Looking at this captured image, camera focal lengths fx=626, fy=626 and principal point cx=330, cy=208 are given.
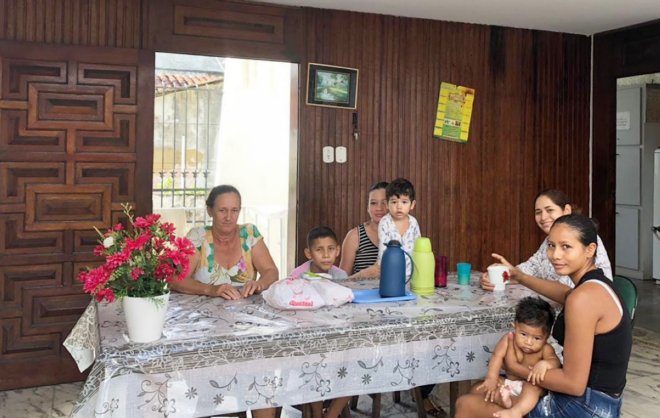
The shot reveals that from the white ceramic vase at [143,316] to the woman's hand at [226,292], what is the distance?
0.63m

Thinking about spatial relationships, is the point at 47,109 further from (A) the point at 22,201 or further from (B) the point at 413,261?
(B) the point at 413,261

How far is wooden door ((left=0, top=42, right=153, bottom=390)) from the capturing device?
3.67 meters

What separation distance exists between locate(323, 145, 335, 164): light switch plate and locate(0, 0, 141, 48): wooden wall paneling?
1417mm

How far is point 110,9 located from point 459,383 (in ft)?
9.74

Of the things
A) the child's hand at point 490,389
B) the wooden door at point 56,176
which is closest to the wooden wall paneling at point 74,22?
the wooden door at point 56,176

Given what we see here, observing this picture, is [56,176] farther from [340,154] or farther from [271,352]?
[271,352]

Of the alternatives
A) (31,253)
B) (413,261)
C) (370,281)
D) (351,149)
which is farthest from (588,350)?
(31,253)

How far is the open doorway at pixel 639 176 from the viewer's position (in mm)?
7152

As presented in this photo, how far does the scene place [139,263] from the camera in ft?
6.33

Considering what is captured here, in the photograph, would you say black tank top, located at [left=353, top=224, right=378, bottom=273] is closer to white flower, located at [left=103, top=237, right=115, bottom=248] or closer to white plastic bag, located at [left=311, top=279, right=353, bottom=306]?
white plastic bag, located at [left=311, top=279, right=353, bottom=306]

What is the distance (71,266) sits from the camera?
12.5 feet

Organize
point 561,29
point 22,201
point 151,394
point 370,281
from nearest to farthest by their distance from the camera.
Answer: point 151,394, point 370,281, point 22,201, point 561,29

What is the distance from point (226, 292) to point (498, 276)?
122 cm

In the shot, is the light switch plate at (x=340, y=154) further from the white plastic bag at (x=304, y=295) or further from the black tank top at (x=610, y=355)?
the black tank top at (x=610, y=355)
